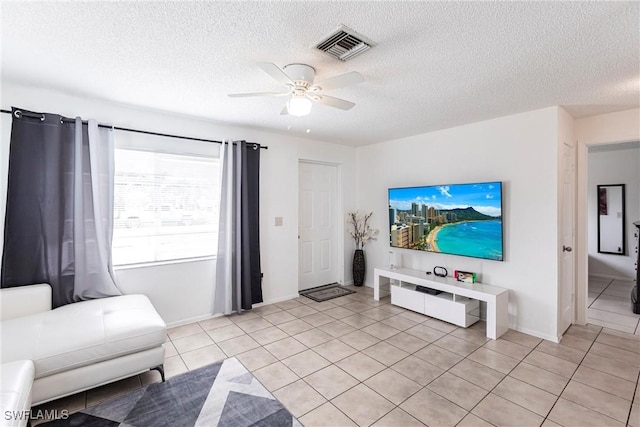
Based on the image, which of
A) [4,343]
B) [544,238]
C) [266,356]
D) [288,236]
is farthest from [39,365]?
[544,238]

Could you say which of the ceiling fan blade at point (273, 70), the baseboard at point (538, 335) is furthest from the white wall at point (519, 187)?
the ceiling fan blade at point (273, 70)

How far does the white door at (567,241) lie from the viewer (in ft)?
10.4

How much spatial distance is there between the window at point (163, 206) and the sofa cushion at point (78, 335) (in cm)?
80

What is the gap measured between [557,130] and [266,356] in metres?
3.57

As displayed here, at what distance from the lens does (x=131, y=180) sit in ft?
10.5

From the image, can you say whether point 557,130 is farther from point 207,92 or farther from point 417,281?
point 207,92

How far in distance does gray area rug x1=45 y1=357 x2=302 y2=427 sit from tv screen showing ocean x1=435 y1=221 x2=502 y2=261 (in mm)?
2695

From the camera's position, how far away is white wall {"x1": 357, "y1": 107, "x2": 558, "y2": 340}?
309 cm

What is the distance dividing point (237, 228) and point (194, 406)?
2.03 m

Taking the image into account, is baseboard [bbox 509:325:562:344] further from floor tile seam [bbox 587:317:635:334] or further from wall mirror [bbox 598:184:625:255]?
wall mirror [bbox 598:184:625:255]

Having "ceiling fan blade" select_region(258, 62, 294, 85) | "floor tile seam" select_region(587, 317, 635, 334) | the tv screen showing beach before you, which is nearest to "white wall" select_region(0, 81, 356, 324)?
the tv screen showing beach

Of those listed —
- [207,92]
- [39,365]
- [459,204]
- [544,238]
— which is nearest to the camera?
[39,365]

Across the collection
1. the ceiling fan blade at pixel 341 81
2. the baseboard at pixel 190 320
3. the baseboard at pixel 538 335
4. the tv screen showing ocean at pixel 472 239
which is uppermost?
the ceiling fan blade at pixel 341 81

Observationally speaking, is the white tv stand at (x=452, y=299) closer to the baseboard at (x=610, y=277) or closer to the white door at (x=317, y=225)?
the white door at (x=317, y=225)
